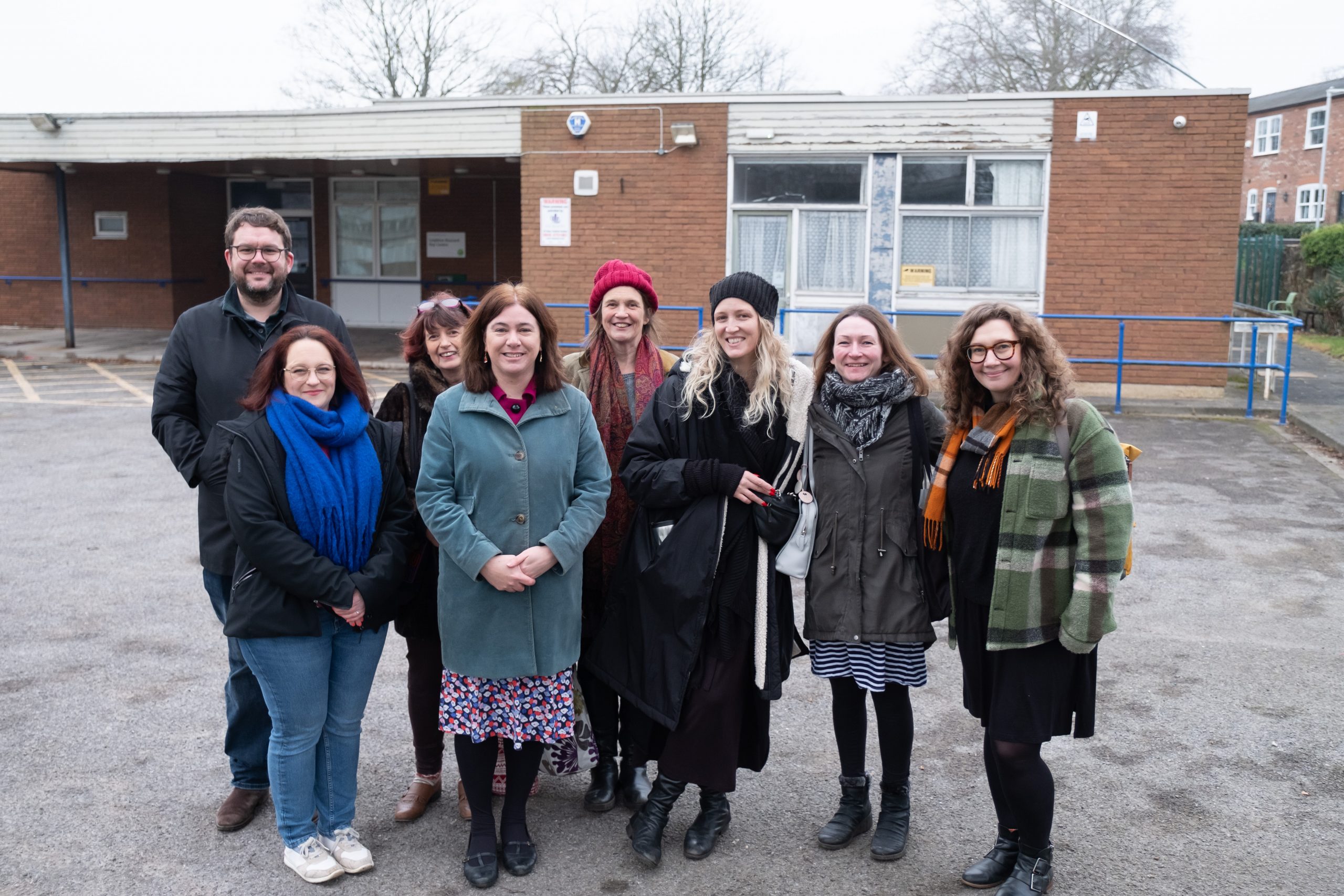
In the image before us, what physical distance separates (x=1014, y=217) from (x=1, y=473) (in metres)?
10.9

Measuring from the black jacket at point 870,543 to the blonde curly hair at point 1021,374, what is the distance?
185 mm

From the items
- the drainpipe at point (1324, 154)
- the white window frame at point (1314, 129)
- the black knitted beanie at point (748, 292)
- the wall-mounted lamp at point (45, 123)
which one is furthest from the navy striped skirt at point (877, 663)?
the white window frame at point (1314, 129)

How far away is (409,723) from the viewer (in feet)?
14.1

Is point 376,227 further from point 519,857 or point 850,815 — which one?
point 850,815

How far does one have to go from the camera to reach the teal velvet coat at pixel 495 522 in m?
3.18

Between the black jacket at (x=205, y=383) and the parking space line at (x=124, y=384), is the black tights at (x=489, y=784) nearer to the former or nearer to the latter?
the black jacket at (x=205, y=383)

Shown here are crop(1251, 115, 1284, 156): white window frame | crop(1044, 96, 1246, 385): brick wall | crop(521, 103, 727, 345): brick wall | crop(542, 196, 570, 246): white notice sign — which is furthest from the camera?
crop(1251, 115, 1284, 156): white window frame

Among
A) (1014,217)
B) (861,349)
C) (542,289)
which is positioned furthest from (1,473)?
(1014,217)

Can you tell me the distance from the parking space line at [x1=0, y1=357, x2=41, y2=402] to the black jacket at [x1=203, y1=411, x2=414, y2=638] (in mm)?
11414

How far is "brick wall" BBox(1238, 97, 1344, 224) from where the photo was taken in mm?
38188

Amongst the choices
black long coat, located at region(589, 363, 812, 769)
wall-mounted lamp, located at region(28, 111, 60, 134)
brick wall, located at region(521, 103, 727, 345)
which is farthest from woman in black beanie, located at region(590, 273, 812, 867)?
wall-mounted lamp, located at region(28, 111, 60, 134)

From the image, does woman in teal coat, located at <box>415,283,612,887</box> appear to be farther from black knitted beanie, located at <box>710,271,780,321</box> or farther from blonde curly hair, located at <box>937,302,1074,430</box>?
blonde curly hair, located at <box>937,302,1074,430</box>

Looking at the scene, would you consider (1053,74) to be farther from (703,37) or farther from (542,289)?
(542,289)

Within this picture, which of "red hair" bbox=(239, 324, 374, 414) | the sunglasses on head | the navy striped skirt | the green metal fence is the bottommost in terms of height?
the navy striped skirt
